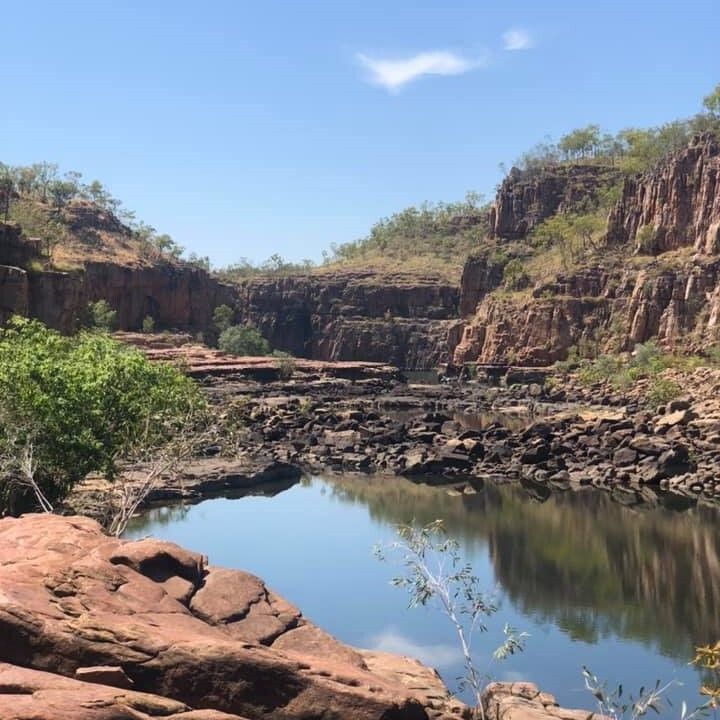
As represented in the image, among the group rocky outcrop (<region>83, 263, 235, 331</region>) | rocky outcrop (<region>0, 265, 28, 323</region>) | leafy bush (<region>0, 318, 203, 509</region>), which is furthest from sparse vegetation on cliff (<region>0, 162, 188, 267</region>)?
leafy bush (<region>0, 318, 203, 509</region>)

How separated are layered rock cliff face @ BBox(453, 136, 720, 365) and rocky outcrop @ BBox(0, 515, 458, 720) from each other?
73411 mm

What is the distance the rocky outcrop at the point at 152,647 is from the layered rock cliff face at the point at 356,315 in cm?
11894

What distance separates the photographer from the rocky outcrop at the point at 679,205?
86875 millimetres

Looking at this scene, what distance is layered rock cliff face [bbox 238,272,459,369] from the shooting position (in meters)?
132

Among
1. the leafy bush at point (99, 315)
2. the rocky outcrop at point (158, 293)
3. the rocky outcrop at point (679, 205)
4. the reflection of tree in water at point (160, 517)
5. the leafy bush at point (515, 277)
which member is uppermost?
the rocky outcrop at point (679, 205)

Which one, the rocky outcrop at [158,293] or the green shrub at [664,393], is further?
the rocky outcrop at [158,293]

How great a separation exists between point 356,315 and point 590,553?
4189 inches

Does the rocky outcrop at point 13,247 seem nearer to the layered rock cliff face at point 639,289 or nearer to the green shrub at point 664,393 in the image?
the green shrub at point 664,393

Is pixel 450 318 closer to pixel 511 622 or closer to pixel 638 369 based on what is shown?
pixel 638 369

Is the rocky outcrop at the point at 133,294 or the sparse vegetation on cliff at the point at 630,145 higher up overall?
the sparse vegetation on cliff at the point at 630,145

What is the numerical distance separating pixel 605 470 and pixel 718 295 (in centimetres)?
4717

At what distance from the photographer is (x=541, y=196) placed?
122 meters

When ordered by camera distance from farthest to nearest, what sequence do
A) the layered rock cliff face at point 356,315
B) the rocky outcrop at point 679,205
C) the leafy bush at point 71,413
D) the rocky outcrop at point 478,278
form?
1. the layered rock cliff face at point 356,315
2. the rocky outcrop at point 478,278
3. the rocky outcrop at point 679,205
4. the leafy bush at point 71,413

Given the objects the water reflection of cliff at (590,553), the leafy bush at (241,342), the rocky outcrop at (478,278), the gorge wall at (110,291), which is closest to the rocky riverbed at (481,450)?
the water reflection of cliff at (590,553)
